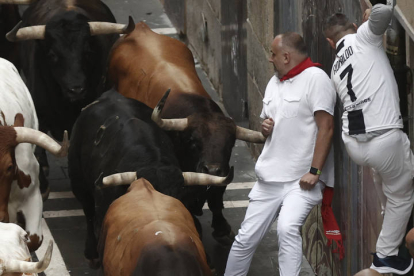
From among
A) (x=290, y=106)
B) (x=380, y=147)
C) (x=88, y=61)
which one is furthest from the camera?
(x=88, y=61)

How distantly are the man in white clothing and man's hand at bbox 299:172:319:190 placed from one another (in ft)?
2.52

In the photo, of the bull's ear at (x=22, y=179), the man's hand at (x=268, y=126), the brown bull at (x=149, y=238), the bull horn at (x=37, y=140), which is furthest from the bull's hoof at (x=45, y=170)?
the man's hand at (x=268, y=126)

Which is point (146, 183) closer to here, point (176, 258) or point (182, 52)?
point (176, 258)

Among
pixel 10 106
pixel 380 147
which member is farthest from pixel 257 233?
pixel 10 106

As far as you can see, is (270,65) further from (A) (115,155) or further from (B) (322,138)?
(B) (322,138)

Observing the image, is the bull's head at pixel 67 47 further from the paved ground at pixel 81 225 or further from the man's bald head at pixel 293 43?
the man's bald head at pixel 293 43

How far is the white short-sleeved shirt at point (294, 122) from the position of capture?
769 cm

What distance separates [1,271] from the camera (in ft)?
17.8

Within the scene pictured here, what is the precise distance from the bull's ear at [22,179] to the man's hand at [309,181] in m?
2.47

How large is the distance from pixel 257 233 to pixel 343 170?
3.02 feet

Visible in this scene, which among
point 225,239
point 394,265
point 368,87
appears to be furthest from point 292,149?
point 225,239

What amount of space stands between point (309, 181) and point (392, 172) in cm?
107

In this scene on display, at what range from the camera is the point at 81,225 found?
10656 mm

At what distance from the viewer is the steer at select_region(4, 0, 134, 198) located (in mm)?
10922
